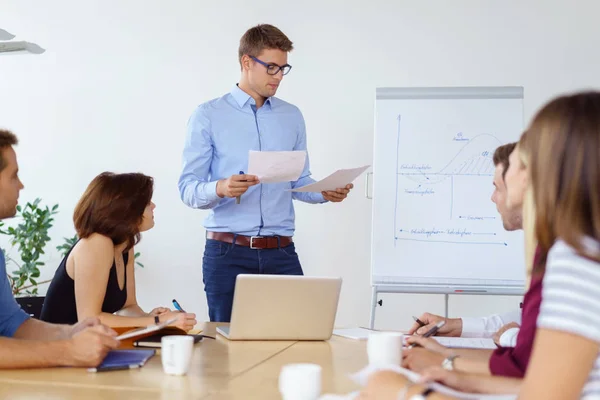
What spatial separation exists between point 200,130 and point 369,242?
1.57m

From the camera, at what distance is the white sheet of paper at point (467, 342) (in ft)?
7.11

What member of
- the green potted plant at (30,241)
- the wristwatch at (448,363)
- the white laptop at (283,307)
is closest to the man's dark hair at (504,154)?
the white laptop at (283,307)

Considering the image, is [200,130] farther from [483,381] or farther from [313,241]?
[483,381]

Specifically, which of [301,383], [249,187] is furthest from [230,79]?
[301,383]

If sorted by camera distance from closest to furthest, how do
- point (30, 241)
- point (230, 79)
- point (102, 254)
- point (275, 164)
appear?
point (102, 254)
point (275, 164)
point (30, 241)
point (230, 79)

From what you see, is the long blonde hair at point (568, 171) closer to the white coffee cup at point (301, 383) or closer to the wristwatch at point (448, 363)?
the white coffee cup at point (301, 383)

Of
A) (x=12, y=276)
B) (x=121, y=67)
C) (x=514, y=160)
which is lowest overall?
(x=12, y=276)

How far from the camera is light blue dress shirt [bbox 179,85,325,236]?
10.6ft

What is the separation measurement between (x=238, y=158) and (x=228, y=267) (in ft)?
1.60

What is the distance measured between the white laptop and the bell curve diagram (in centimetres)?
160

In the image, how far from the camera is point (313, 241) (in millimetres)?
4523

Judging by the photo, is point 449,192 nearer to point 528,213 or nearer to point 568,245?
point 528,213

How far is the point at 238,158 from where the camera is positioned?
3.31m

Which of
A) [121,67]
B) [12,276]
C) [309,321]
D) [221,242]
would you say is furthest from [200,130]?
[12,276]
